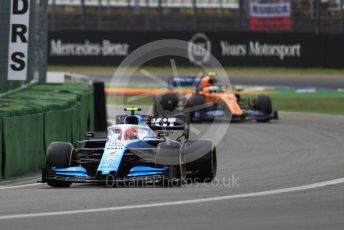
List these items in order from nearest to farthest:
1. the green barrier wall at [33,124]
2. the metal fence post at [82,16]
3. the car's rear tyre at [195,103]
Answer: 1. the green barrier wall at [33,124]
2. the car's rear tyre at [195,103]
3. the metal fence post at [82,16]

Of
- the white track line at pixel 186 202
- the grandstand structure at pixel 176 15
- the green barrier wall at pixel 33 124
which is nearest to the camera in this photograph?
the white track line at pixel 186 202

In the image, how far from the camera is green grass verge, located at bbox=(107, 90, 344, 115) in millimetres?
34969

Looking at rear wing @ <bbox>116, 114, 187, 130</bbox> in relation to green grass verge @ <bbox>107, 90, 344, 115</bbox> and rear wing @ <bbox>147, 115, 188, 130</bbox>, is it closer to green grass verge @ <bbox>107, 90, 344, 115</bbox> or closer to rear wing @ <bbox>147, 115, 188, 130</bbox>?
rear wing @ <bbox>147, 115, 188, 130</bbox>

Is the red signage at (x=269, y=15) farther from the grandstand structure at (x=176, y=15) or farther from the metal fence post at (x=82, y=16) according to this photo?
the metal fence post at (x=82, y=16)

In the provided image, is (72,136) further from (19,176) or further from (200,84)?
(200,84)

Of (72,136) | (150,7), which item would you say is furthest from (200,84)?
(150,7)

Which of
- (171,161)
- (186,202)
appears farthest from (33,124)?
(186,202)

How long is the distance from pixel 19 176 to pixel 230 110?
14110 millimetres

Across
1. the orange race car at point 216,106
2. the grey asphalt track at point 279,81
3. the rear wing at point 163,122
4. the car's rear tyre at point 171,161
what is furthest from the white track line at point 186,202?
the grey asphalt track at point 279,81

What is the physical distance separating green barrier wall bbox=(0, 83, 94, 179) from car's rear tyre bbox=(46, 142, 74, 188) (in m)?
1.27

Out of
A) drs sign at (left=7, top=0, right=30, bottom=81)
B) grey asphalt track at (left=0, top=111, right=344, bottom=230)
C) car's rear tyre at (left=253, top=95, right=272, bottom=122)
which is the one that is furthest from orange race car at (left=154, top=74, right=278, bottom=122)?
grey asphalt track at (left=0, top=111, right=344, bottom=230)

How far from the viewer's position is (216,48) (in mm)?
49719

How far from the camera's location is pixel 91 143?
14.6m

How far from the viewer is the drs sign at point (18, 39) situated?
20406 mm
